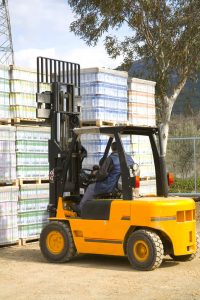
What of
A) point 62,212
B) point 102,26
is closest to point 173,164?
point 102,26

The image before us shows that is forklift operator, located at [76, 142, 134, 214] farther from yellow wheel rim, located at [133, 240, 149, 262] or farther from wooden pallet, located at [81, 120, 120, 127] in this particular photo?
wooden pallet, located at [81, 120, 120, 127]

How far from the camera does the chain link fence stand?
73.8 feet

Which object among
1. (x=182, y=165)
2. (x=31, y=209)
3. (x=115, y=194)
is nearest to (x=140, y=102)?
(x=31, y=209)

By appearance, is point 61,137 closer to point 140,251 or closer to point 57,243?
point 57,243

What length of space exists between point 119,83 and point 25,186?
3049mm

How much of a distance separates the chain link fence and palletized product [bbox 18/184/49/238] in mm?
9973

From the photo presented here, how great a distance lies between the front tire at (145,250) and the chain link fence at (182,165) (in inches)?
494

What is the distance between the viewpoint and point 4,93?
40.2ft

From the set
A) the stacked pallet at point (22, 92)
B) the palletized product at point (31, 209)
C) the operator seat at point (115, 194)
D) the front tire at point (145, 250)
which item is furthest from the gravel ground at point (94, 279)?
the stacked pallet at point (22, 92)

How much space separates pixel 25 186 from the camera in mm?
12375

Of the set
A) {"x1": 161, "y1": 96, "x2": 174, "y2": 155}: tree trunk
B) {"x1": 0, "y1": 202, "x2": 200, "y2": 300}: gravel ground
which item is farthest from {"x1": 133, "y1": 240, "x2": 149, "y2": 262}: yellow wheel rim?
{"x1": 161, "y1": 96, "x2": 174, "y2": 155}: tree trunk

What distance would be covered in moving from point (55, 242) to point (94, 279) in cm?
158

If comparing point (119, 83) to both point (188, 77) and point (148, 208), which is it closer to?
point (148, 208)

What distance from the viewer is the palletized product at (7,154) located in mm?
12078
